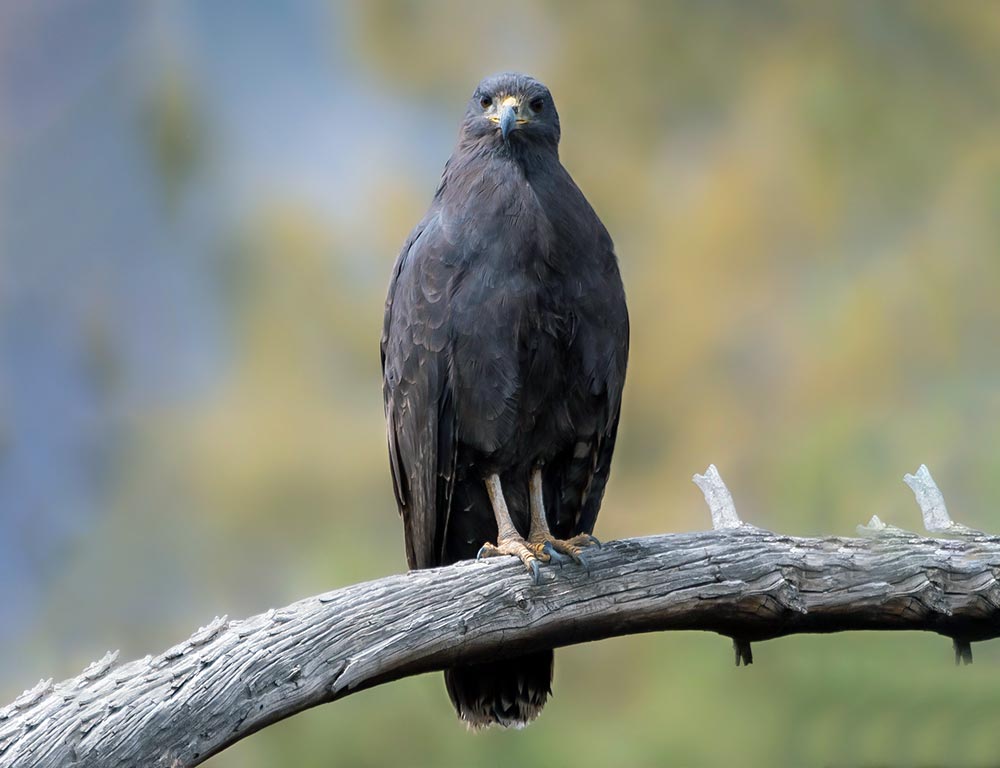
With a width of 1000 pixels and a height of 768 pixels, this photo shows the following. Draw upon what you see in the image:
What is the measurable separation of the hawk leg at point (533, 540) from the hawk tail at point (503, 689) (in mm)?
356

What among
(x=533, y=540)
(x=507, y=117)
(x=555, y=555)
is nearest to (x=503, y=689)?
(x=533, y=540)

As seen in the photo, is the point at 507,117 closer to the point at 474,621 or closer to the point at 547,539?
the point at 547,539

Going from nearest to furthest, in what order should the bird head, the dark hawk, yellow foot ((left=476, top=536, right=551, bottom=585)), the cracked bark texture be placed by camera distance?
the cracked bark texture
yellow foot ((left=476, top=536, right=551, bottom=585))
the dark hawk
the bird head

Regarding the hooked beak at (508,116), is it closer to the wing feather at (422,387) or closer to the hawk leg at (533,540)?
the wing feather at (422,387)

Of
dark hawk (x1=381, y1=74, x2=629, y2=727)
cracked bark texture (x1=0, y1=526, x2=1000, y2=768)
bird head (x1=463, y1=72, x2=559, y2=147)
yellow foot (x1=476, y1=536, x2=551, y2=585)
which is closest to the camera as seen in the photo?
cracked bark texture (x1=0, y1=526, x2=1000, y2=768)

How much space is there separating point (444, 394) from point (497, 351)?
0.21 metres

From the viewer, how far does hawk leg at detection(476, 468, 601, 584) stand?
9.85 feet

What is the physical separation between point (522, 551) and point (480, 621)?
0.87 feet

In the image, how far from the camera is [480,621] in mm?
2811

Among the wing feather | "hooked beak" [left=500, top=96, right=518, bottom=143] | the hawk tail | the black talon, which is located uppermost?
"hooked beak" [left=500, top=96, right=518, bottom=143]

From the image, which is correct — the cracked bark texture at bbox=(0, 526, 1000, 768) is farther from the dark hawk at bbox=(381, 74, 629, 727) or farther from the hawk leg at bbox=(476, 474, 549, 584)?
the dark hawk at bbox=(381, 74, 629, 727)

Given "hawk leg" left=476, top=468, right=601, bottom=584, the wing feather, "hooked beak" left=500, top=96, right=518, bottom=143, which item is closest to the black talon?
"hawk leg" left=476, top=468, right=601, bottom=584

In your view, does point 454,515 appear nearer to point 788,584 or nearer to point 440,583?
point 440,583

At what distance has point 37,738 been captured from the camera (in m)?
2.41
